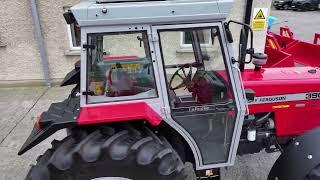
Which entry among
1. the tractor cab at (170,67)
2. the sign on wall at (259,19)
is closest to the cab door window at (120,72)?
the tractor cab at (170,67)

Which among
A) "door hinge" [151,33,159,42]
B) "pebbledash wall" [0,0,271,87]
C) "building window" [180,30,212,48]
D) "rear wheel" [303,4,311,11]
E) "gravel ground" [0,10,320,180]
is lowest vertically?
"rear wheel" [303,4,311,11]

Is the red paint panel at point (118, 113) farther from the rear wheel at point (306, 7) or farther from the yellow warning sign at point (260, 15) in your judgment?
the rear wheel at point (306, 7)

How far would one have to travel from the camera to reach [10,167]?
153 inches

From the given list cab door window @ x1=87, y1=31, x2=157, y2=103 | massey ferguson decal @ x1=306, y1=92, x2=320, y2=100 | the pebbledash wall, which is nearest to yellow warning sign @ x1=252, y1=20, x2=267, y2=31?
the pebbledash wall

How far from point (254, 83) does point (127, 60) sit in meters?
1.29

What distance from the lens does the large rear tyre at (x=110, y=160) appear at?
2.27 meters

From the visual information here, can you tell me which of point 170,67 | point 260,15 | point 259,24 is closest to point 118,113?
point 170,67

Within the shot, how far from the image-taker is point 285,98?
3082 millimetres

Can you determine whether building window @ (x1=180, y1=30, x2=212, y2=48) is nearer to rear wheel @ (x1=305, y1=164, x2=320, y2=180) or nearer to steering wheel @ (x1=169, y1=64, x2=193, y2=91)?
steering wheel @ (x1=169, y1=64, x2=193, y2=91)

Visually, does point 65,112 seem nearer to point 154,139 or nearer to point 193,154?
point 154,139

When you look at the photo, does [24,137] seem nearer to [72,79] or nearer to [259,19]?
[72,79]

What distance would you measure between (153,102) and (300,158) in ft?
4.30

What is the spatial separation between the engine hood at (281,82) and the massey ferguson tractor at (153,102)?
0.41 meters

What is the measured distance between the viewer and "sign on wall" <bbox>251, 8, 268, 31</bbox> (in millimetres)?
5578
